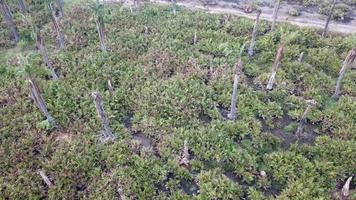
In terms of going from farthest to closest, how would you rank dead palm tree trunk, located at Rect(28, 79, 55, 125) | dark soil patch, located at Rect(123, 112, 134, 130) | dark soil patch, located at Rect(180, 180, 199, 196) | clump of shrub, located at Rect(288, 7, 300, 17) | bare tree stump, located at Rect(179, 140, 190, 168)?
1. clump of shrub, located at Rect(288, 7, 300, 17)
2. dark soil patch, located at Rect(123, 112, 134, 130)
3. dead palm tree trunk, located at Rect(28, 79, 55, 125)
4. bare tree stump, located at Rect(179, 140, 190, 168)
5. dark soil patch, located at Rect(180, 180, 199, 196)

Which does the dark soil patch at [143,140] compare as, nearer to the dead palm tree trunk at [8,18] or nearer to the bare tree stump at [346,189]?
the bare tree stump at [346,189]

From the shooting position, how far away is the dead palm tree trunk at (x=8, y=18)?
2973cm

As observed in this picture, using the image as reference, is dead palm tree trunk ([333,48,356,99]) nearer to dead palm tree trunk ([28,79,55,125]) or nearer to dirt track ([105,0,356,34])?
dirt track ([105,0,356,34])

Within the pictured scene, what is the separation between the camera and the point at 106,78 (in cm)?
2647

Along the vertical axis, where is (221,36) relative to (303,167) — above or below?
above

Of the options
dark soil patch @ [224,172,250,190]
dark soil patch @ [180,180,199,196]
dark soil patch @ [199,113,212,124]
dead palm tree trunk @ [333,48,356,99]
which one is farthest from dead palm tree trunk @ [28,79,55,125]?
dead palm tree trunk @ [333,48,356,99]

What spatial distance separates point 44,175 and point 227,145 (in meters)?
11.2

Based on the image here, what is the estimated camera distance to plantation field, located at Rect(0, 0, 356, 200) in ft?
63.9

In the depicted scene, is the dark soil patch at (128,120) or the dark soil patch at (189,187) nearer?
the dark soil patch at (189,187)

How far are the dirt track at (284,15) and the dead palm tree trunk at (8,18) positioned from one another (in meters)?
12.3

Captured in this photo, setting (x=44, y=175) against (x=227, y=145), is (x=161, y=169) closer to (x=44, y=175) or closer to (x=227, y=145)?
(x=227, y=145)

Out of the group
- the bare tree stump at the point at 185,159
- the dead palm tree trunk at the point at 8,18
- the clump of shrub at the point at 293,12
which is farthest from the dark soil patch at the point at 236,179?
the dead palm tree trunk at the point at 8,18

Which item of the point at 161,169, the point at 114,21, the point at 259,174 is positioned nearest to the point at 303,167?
the point at 259,174

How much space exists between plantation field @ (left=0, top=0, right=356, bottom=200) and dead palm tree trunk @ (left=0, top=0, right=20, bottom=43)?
68cm
